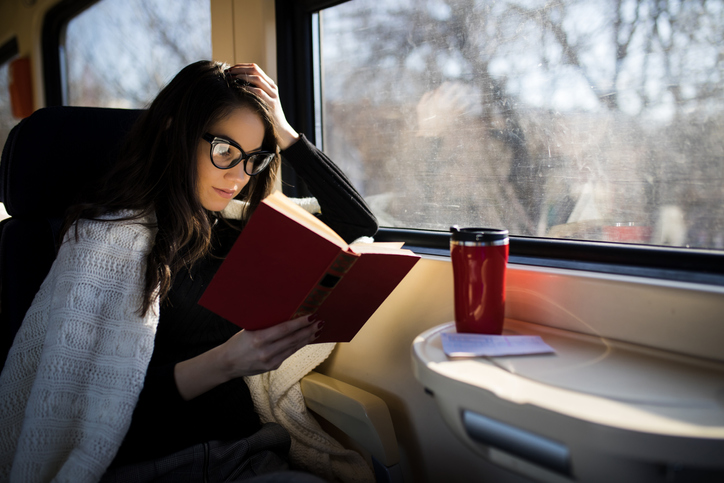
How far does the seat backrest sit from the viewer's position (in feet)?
3.12

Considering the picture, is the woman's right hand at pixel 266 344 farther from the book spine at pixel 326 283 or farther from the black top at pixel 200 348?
the black top at pixel 200 348

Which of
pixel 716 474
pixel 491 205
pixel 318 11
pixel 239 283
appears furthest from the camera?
pixel 318 11

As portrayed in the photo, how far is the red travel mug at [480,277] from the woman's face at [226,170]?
518 mm

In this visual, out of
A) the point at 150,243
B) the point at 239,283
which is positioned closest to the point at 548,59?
the point at 239,283

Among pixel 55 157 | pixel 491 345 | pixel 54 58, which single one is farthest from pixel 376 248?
pixel 54 58

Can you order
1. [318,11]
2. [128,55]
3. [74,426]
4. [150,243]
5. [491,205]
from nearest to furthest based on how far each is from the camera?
[74,426]
[150,243]
[491,205]
[318,11]
[128,55]

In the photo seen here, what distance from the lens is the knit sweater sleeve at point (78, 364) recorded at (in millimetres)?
792

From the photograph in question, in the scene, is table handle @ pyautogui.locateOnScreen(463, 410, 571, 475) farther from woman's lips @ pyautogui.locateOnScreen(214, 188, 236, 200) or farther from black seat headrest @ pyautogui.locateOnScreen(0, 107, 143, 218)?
black seat headrest @ pyautogui.locateOnScreen(0, 107, 143, 218)

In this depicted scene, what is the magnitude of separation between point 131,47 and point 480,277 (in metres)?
2.54

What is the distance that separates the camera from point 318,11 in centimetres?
158

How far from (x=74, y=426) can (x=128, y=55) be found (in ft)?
7.69

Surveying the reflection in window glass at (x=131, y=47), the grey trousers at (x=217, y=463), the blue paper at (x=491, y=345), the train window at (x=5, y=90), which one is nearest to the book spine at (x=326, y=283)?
the blue paper at (x=491, y=345)

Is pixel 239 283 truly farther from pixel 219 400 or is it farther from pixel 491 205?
pixel 491 205

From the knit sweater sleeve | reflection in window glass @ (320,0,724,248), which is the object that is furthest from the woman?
reflection in window glass @ (320,0,724,248)
